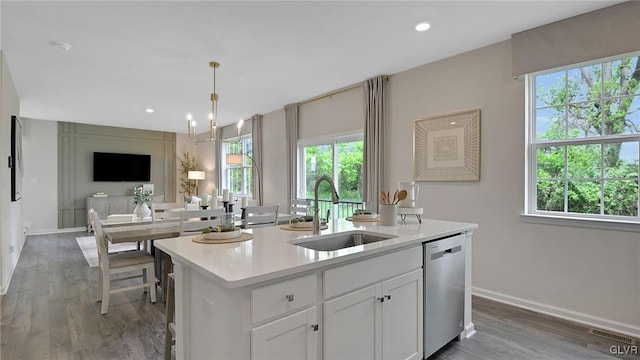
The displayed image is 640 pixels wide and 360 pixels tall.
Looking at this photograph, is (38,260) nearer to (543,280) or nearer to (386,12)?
(386,12)

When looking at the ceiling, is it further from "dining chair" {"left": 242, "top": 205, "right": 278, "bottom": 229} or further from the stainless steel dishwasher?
the stainless steel dishwasher

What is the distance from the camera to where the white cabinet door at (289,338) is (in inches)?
51.3

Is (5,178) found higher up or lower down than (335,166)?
lower down

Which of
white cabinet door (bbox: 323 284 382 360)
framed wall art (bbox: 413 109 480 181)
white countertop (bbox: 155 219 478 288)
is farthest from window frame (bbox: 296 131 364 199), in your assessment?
white cabinet door (bbox: 323 284 382 360)

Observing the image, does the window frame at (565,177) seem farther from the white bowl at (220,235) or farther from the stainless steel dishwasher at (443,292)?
the white bowl at (220,235)

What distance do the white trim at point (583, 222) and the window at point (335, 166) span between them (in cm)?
223

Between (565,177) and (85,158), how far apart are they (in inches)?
369

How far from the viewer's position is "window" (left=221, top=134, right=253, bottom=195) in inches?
283

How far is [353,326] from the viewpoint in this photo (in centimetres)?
167

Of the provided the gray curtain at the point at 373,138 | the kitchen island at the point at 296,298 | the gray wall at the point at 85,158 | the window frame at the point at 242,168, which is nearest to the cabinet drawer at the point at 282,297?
the kitchen island at the point at 296,298

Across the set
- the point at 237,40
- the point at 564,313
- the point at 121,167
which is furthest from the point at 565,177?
the point at 121,167

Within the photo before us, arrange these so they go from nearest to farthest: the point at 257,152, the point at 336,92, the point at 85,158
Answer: the point at 336,92 < the point at 257,152 < the point at 85,158

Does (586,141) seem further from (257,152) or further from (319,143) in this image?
(257,152)

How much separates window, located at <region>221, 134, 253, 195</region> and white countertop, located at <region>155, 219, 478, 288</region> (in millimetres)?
4965
